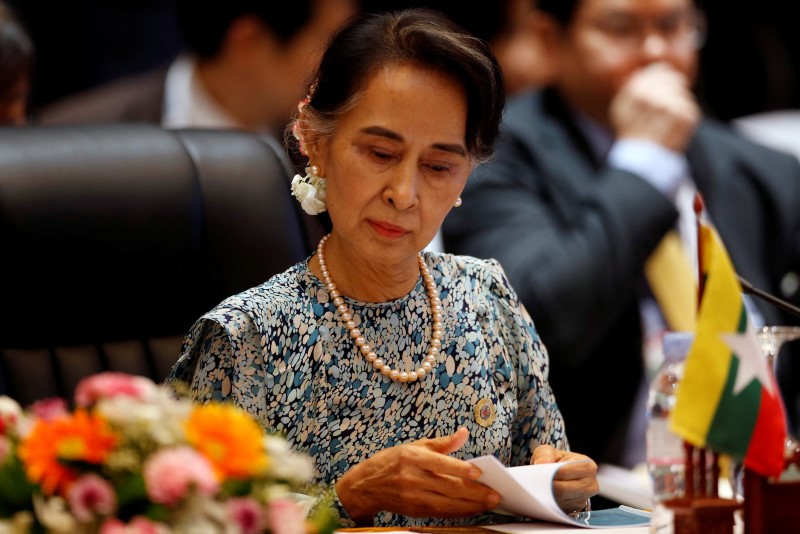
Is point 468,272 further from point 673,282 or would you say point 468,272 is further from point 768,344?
point 673,282

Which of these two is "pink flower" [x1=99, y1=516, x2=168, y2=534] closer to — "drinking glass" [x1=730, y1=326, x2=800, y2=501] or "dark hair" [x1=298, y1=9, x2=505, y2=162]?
"drinking glass" [x1=730, y1=326, x2=800, y2=501]

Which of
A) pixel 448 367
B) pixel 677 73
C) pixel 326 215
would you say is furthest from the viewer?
pixel 677 73

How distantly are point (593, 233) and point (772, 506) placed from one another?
152cm

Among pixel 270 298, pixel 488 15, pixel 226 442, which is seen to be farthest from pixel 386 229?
pixel 488 15

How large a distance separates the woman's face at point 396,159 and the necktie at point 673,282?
3.89 ft

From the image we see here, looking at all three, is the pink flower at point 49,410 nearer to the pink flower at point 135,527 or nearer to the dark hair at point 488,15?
the pink flower at point 135,527

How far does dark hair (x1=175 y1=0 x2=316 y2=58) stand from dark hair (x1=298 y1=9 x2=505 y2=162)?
2007 millimetres

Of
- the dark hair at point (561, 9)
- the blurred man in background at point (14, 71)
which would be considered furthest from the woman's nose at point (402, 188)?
the dark hair at point (561, 9)

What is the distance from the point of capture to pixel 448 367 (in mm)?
1729

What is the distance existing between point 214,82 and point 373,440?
2.15 metres

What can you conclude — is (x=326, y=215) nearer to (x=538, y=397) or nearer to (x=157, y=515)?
(x=538, y=397)

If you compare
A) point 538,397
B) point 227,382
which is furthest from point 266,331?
point 538,397

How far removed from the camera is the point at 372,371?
5.48 feet

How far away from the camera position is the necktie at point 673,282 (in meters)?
2.74
